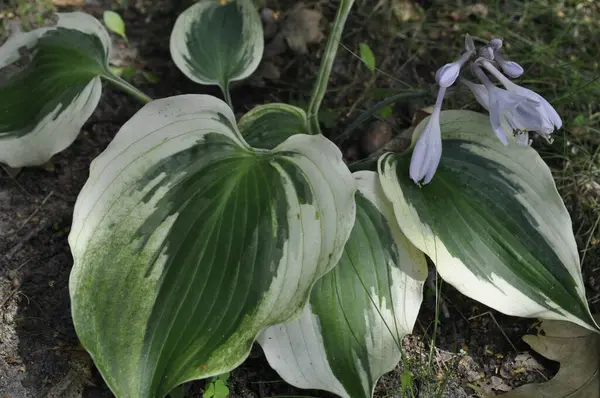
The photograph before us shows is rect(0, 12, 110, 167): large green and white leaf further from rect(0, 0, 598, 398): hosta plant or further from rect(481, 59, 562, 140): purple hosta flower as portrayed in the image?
rect(481, 59, 562, 140): purple hosta flower

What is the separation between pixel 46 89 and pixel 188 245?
72cm

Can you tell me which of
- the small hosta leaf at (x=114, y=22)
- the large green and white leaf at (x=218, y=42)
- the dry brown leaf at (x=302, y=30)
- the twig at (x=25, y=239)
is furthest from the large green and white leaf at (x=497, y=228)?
the small hosta leaf at (x=114, y=22)

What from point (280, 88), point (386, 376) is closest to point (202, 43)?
point (280, 88)

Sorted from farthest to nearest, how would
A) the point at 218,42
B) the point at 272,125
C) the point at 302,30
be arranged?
the point at 302,30 < the point at 218,42 < the point at 272,125

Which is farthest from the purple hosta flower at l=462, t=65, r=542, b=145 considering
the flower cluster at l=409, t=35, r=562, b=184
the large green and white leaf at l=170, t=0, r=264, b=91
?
the large green and white leaf at l=170, t=0, r=264, b=91

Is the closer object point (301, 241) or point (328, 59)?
point (301, 241)

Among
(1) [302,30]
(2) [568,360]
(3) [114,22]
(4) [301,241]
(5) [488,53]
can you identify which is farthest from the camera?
(1) [302,30]

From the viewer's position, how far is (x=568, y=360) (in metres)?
1.36

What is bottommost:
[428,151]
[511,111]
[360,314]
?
[360,314]

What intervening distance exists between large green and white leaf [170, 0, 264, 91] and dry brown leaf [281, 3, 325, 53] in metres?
0.26

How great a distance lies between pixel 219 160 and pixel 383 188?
1.23 ft

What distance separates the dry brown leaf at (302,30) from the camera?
198cm

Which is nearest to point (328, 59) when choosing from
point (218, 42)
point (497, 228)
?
point (218, 42)

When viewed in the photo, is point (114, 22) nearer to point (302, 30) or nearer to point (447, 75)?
point (302, 30)
